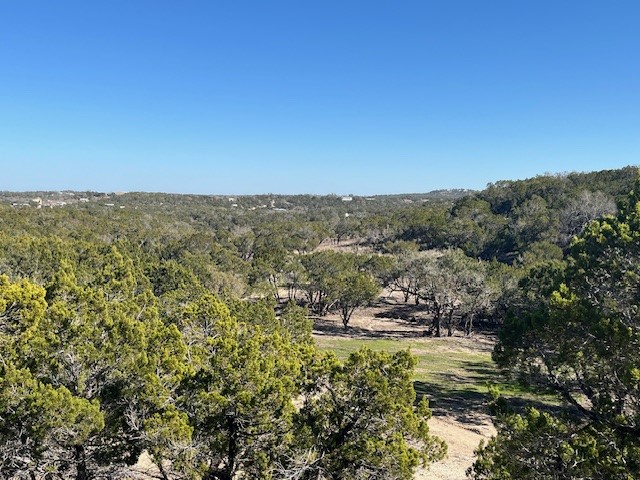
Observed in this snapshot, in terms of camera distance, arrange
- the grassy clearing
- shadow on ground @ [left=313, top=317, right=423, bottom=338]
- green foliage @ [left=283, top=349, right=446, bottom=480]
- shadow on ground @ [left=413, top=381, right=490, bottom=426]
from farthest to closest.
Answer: shadow on ground @ [left=313, top=317, right=423, bottom=338], the grassy clearing, shadow on ground @ [left=413, top=381, right=490, bottom=426], green foliage @ [left=283, top=349, right=446, bottom=480]

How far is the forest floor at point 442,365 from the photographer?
2034 cm

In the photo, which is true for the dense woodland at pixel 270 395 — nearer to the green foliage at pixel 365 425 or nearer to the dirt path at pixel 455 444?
the green foliage at pixel 365 425

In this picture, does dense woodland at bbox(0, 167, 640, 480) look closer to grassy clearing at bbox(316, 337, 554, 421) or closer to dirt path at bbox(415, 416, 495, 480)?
dirt path at bbox(415, 416, 495, 480)

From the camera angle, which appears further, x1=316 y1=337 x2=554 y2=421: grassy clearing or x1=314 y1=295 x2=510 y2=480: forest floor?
x1=316 y1=337 x2=554 y2=421: grassy clearing

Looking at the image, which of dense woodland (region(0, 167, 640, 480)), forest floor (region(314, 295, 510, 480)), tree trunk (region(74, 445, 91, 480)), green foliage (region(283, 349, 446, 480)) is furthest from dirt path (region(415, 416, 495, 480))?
tree trunk (region(74, 445, 91, 480))

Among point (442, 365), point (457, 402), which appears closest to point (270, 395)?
point (457, 402)

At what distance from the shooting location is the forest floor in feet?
66.7

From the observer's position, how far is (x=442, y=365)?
3434cm

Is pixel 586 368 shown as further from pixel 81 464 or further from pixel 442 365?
pixel 442 365

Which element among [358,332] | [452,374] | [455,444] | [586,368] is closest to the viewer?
[586,368]

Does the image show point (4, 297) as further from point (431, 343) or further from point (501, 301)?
point (501, 301)

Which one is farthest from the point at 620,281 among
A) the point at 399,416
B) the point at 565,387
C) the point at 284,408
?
the point at 284,408

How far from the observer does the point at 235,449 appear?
11.3 meters

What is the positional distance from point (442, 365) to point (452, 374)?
2.47m
